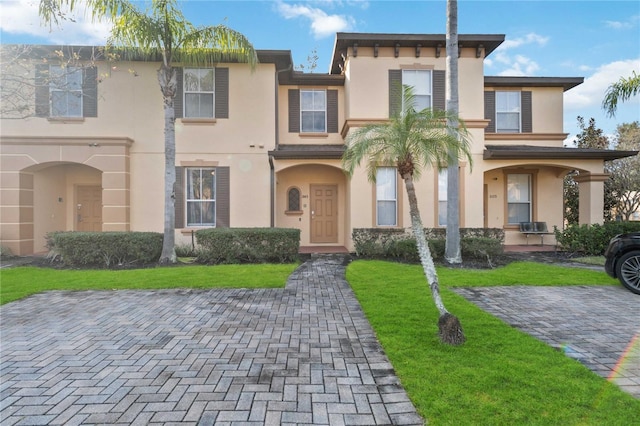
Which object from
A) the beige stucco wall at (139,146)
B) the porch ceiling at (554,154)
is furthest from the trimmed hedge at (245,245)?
the porch ceiling at (554,154)

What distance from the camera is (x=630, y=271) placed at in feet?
21.1

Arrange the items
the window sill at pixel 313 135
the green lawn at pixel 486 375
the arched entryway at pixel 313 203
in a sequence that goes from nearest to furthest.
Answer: the green lawn at pixel 486 375, the window sill at pixel 313 135, the arched entryway at pixel 313 203

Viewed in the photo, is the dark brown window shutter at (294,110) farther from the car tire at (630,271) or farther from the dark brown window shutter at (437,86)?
the car tire at (630,271)

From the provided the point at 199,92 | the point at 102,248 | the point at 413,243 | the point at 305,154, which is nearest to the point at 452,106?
the point at 413,243

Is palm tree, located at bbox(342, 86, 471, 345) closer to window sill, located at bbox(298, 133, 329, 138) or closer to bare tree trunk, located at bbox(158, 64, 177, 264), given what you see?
bare tree trunk, located at bbox(158, 64, 177, 264)

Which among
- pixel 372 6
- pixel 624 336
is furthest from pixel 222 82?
pixel 624 336

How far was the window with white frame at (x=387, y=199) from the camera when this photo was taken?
1141 centimetres

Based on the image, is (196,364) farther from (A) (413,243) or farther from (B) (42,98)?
(B) (42,98)

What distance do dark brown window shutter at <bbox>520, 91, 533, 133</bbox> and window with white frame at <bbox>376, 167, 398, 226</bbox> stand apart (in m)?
6.87

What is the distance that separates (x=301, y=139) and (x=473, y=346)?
10517mm

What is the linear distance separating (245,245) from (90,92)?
7799mm

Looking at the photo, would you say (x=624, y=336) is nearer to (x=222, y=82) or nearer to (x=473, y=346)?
(x=473, y=346)

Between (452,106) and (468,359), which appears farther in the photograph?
(452,106)

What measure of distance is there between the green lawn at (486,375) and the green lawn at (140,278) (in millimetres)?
3100
